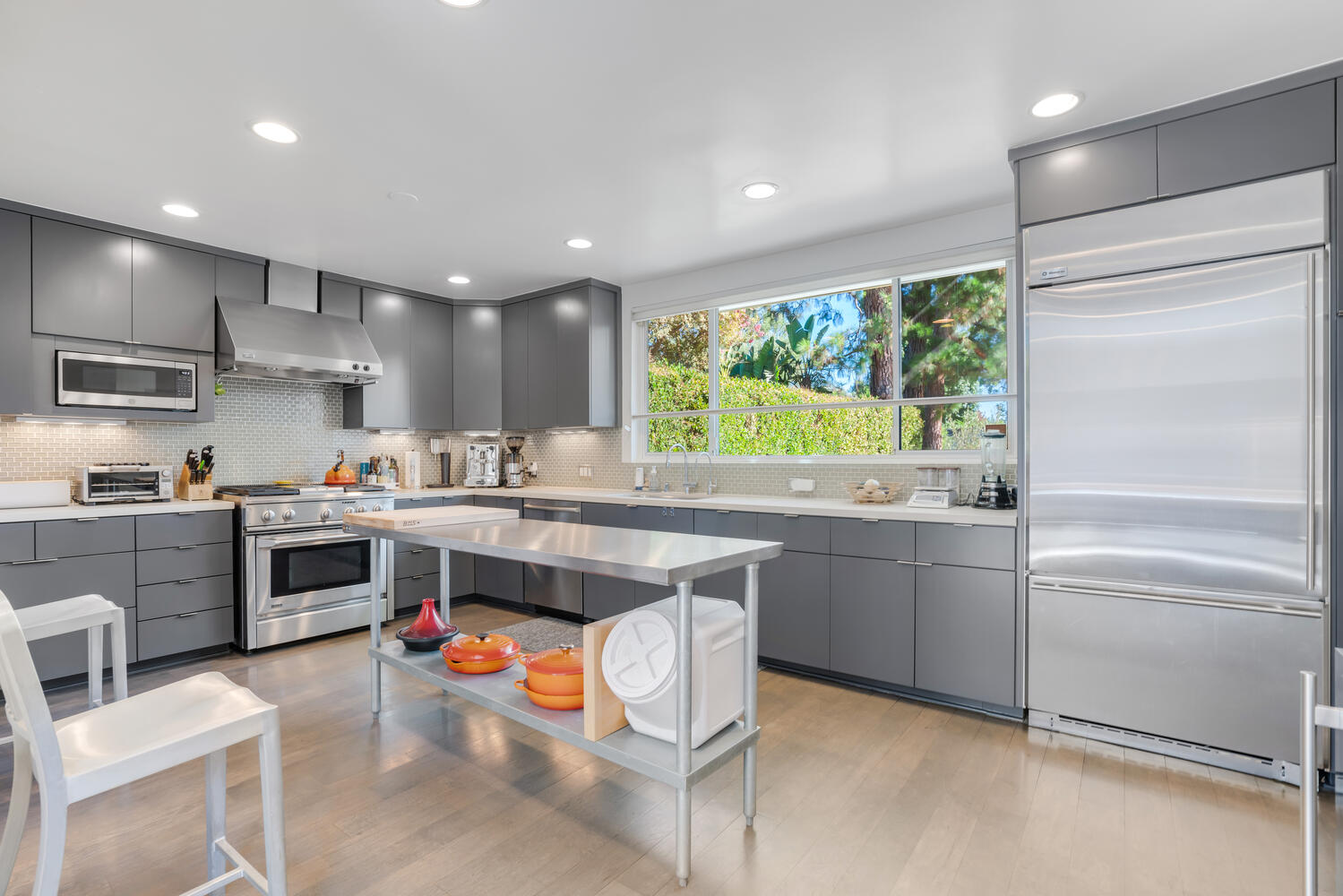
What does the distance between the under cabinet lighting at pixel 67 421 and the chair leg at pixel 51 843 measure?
3.05 metres

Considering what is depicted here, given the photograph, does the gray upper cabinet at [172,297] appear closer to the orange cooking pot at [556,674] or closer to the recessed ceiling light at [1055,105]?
the orange cooking pot at [556,674]

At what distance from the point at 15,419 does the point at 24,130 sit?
1839mm

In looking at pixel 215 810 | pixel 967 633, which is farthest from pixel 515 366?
pixel 215 810

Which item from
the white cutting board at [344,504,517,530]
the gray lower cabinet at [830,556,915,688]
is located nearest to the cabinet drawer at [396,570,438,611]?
the white cutting board at [344,504,517,530]

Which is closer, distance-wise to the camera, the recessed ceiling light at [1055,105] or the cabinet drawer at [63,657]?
the recessed ceiling light at [1055,105]

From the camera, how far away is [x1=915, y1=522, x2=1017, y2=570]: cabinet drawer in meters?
2.86

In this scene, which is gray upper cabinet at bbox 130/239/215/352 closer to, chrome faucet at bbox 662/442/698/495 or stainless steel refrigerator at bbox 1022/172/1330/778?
chrome faucet at bbox 662/442/698/495

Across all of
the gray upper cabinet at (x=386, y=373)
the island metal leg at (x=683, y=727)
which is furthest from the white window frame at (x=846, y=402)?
the island metal leg at (x=683, y=727)

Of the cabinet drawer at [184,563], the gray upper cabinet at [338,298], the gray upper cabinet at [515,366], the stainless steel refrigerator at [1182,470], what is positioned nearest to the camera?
the stainless steel refrigerator at [1182,470]

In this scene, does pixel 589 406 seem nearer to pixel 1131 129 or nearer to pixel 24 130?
pixel 24 130

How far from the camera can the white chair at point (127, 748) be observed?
4.25ft

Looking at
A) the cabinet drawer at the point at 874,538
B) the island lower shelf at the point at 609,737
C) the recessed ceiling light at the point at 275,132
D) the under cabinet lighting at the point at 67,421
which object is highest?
the recessed ceiling light at the point at 275,132

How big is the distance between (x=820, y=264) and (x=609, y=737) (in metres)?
2.98

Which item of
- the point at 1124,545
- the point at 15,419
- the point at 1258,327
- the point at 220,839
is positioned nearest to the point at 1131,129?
the point at 1258,327
